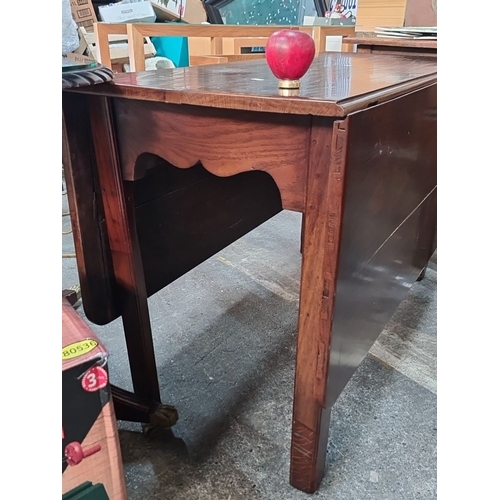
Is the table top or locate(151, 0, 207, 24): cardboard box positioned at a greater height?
locate(151, 0, 207, 24): cardboard box

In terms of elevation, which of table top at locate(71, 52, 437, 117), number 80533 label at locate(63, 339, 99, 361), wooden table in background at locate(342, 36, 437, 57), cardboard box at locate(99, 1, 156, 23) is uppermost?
cardboard box at locate(99, 1, 156, 23)

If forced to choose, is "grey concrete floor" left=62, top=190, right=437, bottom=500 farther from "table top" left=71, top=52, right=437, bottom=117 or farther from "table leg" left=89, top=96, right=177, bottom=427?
"table top" left=71, top=52, right=437, bottom=117

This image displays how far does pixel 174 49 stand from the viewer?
3.59 m

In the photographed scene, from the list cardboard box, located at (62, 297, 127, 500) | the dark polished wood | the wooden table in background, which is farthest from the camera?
the wooden table in background

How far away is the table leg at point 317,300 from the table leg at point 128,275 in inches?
13.4

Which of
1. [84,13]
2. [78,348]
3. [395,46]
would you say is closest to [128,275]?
[78,348]

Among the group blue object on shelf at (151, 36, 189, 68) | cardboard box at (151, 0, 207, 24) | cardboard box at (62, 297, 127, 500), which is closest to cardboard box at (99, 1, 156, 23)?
cardboard box at (151, 0, 207, 24)

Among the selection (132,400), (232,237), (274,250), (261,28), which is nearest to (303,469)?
(132,400)

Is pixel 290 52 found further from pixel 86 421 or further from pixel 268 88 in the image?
pixel 86 421

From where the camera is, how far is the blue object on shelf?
3.54 meters

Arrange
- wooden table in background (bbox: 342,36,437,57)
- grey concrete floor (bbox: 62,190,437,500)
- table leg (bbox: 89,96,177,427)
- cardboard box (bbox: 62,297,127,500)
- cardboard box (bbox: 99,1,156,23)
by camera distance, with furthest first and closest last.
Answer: cardboard box (bbox: 99,1,156,23) → wooden table in background (bbox: 342,36,437,57) → grey concrete floor (bbox: 62,190,437,500) → table leg (bbox: 89,96,177,427) → cardboard box (bbox: 62,297,127,500)

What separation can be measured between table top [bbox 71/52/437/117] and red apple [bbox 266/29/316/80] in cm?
3

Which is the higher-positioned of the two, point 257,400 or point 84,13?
point 84,13

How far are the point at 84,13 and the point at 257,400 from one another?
298 centimetres
